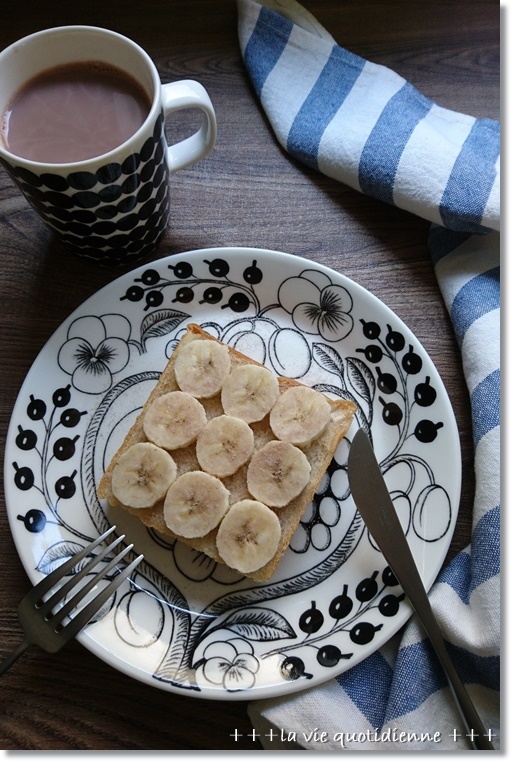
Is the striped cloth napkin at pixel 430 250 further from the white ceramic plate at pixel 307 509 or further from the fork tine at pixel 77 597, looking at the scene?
the fork tine at pixel 77 597

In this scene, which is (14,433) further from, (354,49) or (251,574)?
(354,49)

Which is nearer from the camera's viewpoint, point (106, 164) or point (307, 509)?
point (106, 164)

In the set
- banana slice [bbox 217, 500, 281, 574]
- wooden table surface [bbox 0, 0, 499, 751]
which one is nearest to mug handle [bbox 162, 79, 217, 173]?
wooden table surface [bbox 0, 0, 499, 751]

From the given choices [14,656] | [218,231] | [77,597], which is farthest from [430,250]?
[14,656]

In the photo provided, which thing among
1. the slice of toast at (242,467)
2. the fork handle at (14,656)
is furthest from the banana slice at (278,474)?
the fork handle at (14,656)

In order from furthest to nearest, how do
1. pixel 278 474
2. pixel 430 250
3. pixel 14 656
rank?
pixel 430 250 → pixel 278 474 → pixel 14 656

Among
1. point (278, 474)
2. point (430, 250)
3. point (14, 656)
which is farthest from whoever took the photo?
point (430, 250)

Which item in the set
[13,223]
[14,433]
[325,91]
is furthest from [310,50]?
[14,433]

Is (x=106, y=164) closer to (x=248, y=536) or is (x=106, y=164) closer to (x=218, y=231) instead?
(x=218, y=231)
